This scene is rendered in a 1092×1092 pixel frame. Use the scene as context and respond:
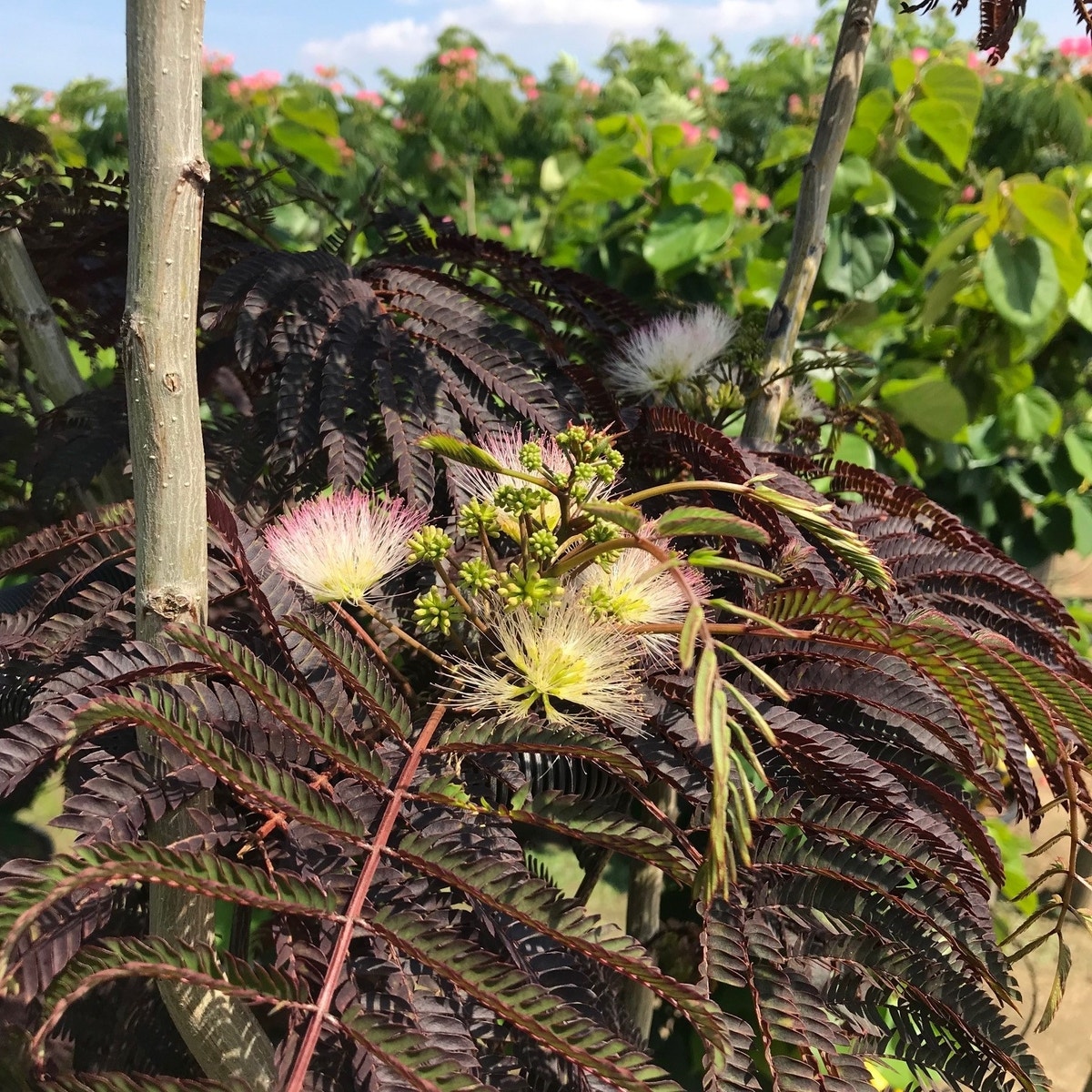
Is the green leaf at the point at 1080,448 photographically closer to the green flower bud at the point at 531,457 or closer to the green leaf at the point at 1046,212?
the green leaf at the point at 1046,212

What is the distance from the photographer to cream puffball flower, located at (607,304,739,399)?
1104mm

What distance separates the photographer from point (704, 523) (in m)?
0.58

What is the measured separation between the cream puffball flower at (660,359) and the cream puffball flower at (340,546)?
0.42 meters

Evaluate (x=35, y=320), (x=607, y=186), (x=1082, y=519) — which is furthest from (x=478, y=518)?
(x=1082, y=519)

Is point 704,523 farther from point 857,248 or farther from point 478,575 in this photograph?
point 857,248

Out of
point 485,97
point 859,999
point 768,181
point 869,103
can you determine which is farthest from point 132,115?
point 485,97

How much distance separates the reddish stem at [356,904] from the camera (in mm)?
462

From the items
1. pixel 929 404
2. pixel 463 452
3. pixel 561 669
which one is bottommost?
pixel 561 669

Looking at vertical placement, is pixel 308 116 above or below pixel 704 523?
above

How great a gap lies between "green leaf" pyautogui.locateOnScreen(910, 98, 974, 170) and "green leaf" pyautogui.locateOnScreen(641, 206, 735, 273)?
0.43 meters

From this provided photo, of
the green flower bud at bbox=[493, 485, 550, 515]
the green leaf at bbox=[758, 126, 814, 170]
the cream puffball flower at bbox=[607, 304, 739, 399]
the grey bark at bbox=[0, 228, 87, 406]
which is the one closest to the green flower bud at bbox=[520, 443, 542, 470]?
the green flower bud at bbox=[493, 485, 550, 515]

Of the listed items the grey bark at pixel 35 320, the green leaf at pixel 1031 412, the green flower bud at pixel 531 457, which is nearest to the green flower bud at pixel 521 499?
the green flower bud at pixel 531 457

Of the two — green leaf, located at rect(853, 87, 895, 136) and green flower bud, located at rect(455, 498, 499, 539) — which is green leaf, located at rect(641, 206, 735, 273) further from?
green flower bud, located at rect(455, 498, 499, 539)

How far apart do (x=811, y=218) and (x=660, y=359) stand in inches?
9.1
